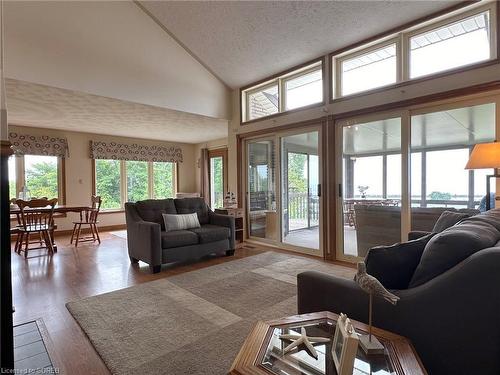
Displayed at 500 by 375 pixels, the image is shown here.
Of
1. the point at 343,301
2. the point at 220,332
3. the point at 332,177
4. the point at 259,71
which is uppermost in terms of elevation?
the point at 259,71

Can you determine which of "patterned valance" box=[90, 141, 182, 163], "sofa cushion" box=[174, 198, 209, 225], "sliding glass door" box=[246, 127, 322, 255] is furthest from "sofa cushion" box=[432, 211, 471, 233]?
"patterned valance" box=[90, 141, 182, 163]

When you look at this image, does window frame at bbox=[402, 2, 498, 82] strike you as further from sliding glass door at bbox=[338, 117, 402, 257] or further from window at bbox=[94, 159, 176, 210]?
window at bbox=[94, 159, 176, 210]

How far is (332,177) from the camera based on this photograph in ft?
13.8

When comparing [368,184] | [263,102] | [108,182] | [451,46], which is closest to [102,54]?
[263,102]

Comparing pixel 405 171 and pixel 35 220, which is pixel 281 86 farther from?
pixel 35 220

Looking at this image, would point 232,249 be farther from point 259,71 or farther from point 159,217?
point 259,71

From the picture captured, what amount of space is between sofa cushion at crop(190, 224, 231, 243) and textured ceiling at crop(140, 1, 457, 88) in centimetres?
280

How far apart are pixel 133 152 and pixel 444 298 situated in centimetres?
753

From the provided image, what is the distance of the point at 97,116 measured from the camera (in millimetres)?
5227

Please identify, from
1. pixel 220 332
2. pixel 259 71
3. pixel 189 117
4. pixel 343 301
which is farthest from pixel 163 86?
pixel 343 301

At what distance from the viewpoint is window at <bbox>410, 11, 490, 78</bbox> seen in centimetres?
296

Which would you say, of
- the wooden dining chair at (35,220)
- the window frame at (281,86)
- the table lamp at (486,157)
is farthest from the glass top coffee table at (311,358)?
the wooden dining chair at (35,220)

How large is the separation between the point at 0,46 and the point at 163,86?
338 cm

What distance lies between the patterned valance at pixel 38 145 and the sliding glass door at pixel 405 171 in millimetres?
5958
